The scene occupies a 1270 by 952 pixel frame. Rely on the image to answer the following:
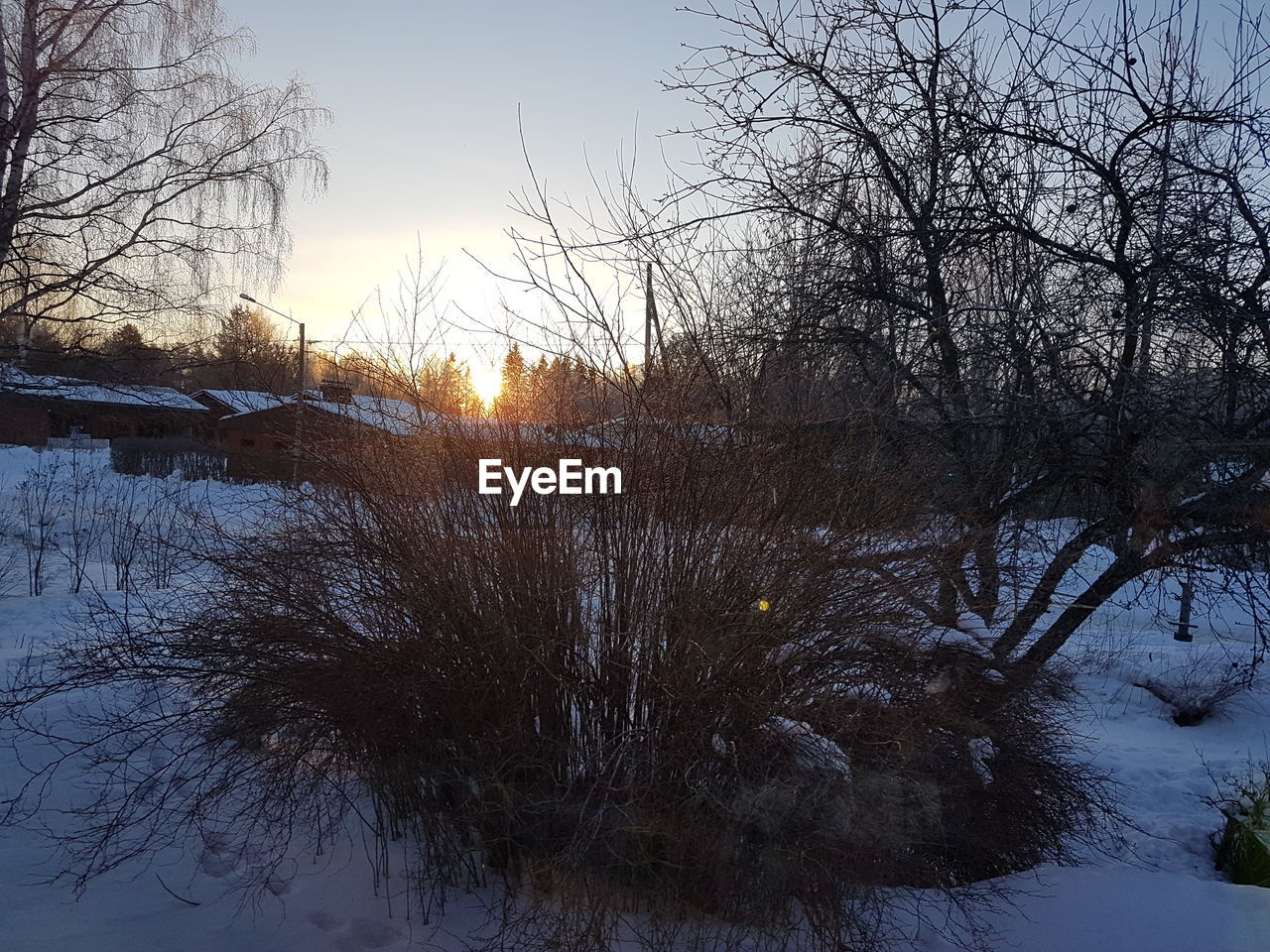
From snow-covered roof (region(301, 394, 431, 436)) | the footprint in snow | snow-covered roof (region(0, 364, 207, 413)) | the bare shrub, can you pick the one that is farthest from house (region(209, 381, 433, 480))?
snow-covered roof (region(0, 364, 207, 413))

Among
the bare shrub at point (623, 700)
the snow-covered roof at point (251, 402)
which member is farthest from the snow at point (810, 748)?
the snow-covered roof at point (251, 402)

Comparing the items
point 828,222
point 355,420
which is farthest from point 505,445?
point 828,222

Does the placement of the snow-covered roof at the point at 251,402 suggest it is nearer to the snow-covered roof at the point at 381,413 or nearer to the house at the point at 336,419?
the house at the point at 336,419

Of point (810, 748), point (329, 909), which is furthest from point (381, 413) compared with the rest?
point (810, 748)

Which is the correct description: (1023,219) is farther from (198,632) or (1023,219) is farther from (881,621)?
(198,632)

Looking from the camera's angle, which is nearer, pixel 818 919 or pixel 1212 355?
pixel 818 919

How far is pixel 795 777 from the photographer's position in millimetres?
3123

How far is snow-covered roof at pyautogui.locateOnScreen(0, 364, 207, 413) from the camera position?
836 centimetres

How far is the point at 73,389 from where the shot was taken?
9297 millimetres

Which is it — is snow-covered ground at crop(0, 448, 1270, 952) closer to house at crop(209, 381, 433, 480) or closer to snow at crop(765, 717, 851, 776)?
house at crop(209, 381, 433, 480)

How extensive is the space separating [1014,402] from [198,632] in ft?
13.5

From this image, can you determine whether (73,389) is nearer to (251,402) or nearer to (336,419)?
(251,402)

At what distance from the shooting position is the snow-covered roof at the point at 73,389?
8359 millimetres

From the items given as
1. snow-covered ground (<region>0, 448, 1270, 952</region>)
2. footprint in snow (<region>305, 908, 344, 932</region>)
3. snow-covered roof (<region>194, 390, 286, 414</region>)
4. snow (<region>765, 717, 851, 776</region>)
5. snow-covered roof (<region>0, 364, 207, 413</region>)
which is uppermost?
snow-covered roof (<region>0, 364, 207, 413</region>)
